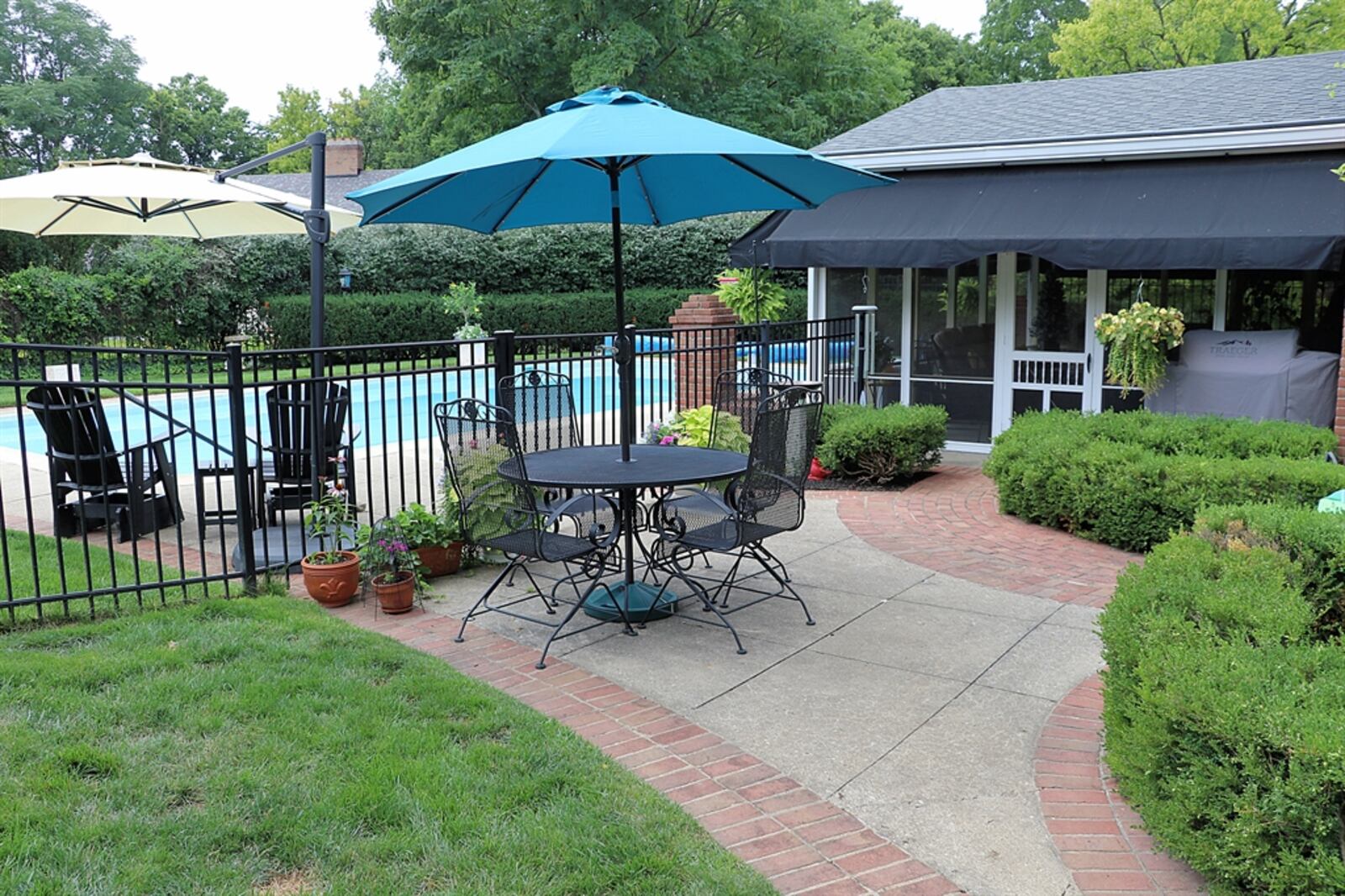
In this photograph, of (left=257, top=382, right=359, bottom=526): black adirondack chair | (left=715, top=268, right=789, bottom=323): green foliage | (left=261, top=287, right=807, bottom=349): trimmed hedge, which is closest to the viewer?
(left=257, top=382, right=359, bottom=526): black adirondack chair

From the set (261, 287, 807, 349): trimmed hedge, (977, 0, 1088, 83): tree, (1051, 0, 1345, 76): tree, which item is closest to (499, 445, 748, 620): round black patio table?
(261, 287, 807, 349): trimmed hedge

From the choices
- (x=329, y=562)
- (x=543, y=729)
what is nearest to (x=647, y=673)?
(x=543, y=729)

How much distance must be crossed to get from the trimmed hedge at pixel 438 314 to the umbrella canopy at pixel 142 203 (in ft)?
34.7

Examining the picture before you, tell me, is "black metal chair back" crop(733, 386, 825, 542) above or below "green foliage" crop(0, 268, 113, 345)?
below

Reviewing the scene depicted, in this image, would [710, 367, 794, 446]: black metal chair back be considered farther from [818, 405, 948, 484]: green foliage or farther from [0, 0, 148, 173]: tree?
[0, 0, 148, 173]: tree

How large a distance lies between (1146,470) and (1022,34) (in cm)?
3729

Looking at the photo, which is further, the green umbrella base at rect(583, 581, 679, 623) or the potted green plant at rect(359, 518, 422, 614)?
the potted green plant at rect(359, 518, 422, 614)

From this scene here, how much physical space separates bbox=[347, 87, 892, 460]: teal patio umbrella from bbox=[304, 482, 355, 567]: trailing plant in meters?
1.57

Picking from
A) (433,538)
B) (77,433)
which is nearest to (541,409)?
(433,538)

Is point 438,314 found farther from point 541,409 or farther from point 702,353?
point 541,409

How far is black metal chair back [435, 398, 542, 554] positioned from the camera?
5324 mm

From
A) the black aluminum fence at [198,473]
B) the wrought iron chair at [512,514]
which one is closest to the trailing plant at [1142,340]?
the black aluminum fence at [198,473]

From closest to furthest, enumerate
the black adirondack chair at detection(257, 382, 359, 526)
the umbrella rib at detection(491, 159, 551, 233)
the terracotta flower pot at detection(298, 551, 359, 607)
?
the terracotta flower pot at detection(298, 551, 359, 607) < the umbrella rib at detection(491, 159, 551, 233) < the black adirondack chair at detection(257, 382, 359, 526)

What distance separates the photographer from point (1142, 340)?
8648 millimetres
